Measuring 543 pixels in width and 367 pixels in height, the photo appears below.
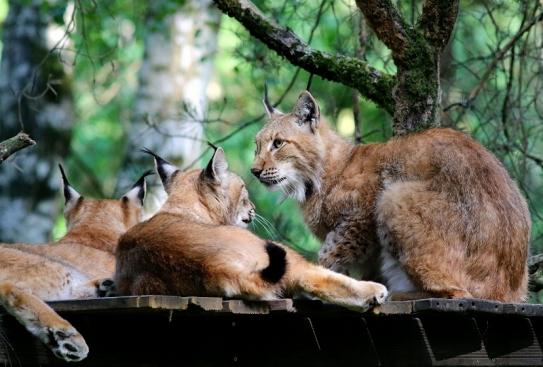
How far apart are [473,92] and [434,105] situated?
182cm

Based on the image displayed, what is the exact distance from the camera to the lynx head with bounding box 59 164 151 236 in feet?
24.4

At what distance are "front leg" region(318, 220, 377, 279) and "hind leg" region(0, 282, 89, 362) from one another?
6.66 ft

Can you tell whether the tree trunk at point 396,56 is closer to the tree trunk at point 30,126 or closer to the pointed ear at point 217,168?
the pointed ear at point 217,168

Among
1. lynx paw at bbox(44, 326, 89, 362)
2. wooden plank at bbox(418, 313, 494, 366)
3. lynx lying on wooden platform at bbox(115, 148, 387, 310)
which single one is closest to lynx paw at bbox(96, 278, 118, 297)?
lynx lying on wooden platform at bbox(115, 148, 387, 310)

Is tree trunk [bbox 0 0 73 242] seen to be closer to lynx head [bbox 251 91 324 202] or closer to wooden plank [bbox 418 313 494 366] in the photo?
lynx head [bbox 251 91 324 202]

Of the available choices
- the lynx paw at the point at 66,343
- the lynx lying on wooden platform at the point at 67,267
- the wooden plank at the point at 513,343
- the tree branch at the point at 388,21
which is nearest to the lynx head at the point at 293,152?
the tree branch at the point at 388,21

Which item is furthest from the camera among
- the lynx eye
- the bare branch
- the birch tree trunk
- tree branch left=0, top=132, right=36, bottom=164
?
the birch tree trunk

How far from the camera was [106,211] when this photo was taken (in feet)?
24.8

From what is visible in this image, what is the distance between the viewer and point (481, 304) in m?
4.81

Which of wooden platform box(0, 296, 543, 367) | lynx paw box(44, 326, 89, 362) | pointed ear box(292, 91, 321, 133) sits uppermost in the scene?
pointed ear box(292, 91, 321, 133)

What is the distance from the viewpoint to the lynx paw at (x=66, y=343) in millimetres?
4582

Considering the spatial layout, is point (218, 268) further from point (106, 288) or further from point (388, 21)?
point (388, 21)

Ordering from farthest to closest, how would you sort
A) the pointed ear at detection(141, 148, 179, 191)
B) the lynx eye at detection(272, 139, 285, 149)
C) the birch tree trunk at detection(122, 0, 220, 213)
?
the birch tree trunk at detection(122, 0, 220, 213) < the lynx eye at detection(272, 139, 285, 149) < the pointed ear at detection(141, 148, 179, 191)

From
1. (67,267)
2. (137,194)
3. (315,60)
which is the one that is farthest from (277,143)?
(67,267)
